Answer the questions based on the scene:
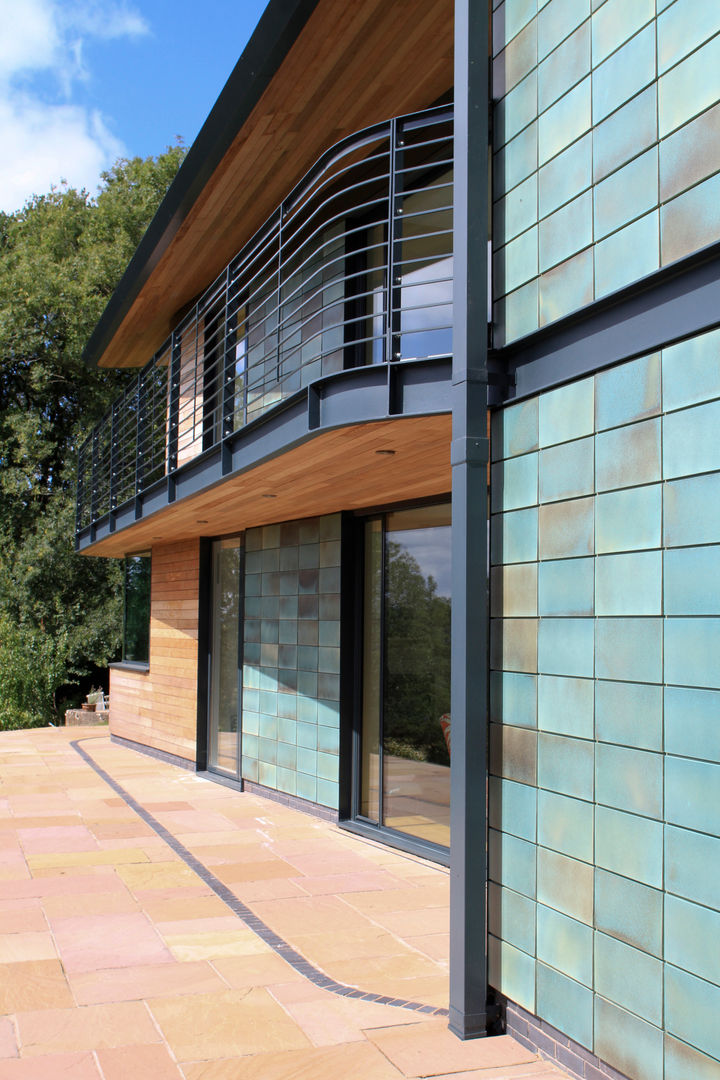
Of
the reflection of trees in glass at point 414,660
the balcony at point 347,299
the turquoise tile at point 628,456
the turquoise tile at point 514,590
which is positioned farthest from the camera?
the reflection of trees in glass at point 414,660

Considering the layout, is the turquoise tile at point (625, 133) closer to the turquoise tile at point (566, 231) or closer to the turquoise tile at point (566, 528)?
the turquoise tile at point (566, 231)

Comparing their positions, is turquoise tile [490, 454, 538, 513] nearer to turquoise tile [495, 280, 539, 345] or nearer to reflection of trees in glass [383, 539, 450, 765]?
turquoise tile [495, 280, 539, 345]

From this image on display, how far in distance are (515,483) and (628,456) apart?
2.55 ft

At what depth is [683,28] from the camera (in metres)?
3.24

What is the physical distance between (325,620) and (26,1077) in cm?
539

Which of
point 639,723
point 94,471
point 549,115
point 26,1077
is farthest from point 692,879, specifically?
point 94,471

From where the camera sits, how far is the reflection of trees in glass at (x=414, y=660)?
729cm

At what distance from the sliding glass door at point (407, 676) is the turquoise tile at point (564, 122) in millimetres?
3563

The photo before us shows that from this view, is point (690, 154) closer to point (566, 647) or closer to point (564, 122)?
point (564, 122)

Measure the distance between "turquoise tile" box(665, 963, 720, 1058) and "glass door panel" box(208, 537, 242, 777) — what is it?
25.8 feet

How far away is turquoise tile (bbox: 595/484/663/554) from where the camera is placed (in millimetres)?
3295

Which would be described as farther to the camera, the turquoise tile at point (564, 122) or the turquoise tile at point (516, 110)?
the turquoise tile at point (516, 110)

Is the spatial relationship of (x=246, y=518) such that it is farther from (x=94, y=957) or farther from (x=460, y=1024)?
(x=460, y=1024)

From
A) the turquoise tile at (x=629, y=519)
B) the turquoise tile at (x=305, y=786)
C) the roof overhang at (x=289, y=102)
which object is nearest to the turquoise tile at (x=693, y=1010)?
the turquoise tile at (x=629, y=519)
